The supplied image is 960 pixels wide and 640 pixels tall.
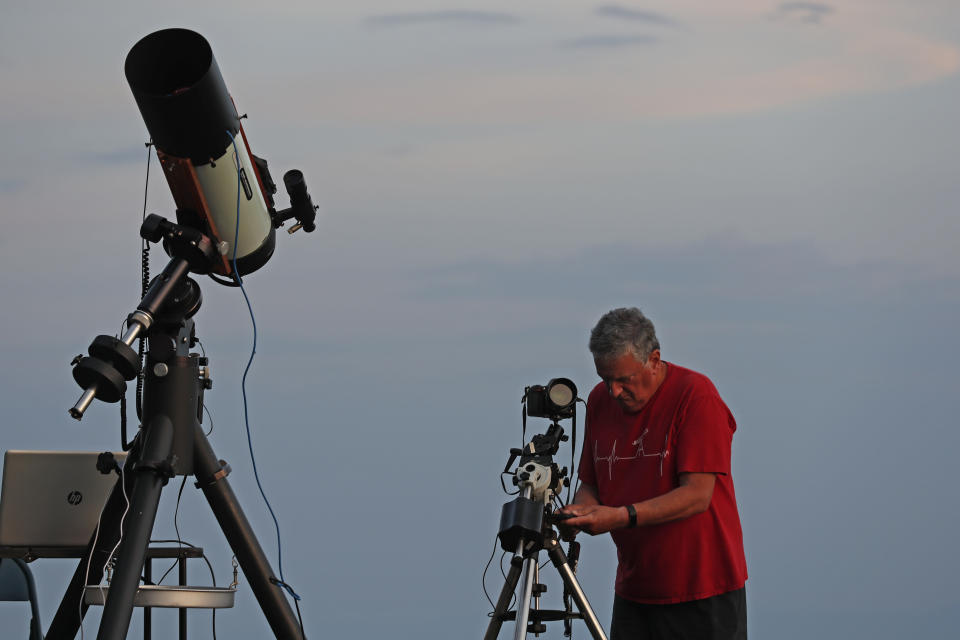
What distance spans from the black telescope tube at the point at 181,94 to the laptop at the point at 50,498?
2.66 feet

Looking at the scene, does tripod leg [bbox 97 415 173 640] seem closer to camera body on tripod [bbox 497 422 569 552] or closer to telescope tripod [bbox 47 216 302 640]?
telescope tripod [bbox 47 216 302 640]

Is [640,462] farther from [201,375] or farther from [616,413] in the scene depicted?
[201,375]

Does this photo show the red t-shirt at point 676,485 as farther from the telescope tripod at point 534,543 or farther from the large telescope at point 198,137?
the large telescope at point 198,137

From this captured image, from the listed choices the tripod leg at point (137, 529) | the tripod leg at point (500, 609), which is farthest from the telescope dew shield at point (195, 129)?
the tripod leg at point (500, 609)

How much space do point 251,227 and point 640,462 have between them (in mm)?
1120

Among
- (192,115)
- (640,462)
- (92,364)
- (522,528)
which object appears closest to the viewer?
(92,364)

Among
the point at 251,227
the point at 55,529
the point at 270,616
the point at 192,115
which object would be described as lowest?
the point at 270,616

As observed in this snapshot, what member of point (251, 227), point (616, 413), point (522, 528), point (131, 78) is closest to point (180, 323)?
point (251, 227)

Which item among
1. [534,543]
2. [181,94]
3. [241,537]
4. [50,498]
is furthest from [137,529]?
[181,94]

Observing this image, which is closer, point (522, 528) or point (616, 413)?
point (522, 528)

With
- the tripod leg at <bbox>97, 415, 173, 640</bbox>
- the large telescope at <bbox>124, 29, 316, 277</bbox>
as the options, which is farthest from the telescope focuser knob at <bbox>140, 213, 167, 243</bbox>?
the tripod leg at <bbox>97, 415, 173, 640</bbox>

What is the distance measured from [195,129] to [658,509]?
53.4 inches

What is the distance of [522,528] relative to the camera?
2328 millimetres

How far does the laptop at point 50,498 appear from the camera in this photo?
2.83 meters
